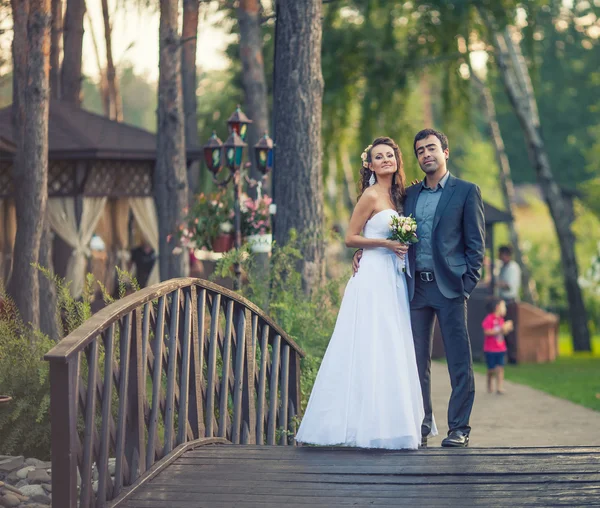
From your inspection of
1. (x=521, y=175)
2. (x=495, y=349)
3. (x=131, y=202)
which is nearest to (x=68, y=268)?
(x=131, y=202)

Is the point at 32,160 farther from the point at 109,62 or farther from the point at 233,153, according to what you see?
the point at 109,62

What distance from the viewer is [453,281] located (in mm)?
7609

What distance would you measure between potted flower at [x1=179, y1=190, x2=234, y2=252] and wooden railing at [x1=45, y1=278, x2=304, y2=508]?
5.14 meters

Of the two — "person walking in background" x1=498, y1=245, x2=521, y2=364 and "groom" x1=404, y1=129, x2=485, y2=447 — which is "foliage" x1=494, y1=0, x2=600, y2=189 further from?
"groom" x1=404, y1=129, x2=485, y2=447

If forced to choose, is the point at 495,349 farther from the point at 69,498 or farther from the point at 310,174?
the point at 69,498

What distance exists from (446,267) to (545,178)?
17504 mm

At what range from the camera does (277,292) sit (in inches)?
444

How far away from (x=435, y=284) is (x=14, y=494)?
3010mm

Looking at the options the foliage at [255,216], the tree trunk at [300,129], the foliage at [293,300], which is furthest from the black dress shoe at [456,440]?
the foliage at [255,216]

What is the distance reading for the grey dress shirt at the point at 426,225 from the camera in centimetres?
774

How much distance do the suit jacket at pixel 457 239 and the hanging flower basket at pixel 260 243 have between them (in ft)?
13.0

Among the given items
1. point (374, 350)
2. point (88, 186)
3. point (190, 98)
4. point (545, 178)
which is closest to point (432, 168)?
point (374, 350)

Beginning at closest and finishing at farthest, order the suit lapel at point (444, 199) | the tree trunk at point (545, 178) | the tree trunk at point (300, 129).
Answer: the suit lapel at point (444, 199), the tree trunk at point (300, 129), the tree trunk at point (545, 178)

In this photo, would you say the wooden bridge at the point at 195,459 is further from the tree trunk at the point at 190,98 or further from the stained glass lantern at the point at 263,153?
the tree trunk at the point at 190,98
